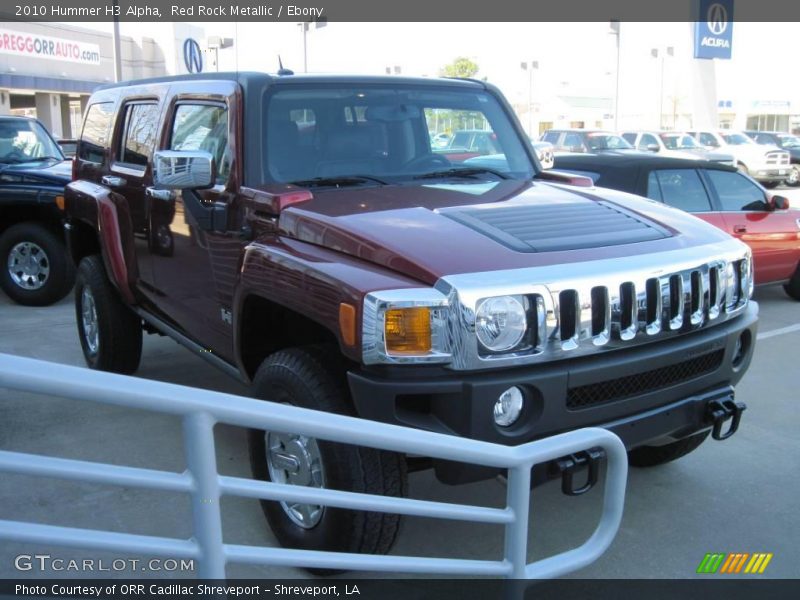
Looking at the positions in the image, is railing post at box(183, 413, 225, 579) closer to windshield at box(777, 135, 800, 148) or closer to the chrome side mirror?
the chrome side mirror

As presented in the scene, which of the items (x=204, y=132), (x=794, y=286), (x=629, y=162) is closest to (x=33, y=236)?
(x=204, y=132)

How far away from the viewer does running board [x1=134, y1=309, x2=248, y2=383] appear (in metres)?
3.84

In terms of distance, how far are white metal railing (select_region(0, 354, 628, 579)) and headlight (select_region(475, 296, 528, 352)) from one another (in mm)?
482

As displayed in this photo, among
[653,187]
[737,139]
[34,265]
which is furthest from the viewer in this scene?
[737,139]

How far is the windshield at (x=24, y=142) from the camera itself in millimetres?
8859

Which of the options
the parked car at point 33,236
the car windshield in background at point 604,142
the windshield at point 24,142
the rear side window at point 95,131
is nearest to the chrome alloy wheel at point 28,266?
the parked car at point 33,236

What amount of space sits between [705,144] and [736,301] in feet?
74.5

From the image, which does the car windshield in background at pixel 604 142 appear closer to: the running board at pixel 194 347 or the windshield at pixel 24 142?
the windshield at pixel 24 142

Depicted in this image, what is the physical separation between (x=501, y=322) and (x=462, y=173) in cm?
155

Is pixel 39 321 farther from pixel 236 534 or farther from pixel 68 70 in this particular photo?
pixel 68 70

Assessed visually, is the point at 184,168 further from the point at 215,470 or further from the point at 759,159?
the point at 759,159

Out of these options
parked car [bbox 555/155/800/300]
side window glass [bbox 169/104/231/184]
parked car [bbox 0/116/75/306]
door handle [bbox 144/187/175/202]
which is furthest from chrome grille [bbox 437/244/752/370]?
parked car [bbox 0/116/75/306]
